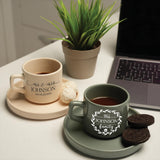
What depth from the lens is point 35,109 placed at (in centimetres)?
56

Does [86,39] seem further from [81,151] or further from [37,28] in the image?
[37,28]

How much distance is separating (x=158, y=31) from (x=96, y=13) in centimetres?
23

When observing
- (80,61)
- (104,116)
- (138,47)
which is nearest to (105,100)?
(104,116)

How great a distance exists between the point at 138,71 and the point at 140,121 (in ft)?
0.90

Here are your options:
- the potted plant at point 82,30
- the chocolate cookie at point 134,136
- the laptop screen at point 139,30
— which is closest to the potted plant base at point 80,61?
the potted plant at point 82,30

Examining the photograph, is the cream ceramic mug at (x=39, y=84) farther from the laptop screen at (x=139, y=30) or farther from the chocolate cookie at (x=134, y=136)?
the laptop screen at (x=139, y=30)

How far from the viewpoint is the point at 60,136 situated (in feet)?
1.70

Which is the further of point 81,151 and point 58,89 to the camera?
point 58,89

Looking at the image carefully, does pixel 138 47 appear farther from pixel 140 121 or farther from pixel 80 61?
pixel 140 121

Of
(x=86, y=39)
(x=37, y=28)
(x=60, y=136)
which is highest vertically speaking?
(x=86, y=39)

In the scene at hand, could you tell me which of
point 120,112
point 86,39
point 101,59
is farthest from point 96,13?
point 120,112

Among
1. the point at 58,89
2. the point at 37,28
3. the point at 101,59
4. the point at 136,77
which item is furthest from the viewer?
the point at 37,28

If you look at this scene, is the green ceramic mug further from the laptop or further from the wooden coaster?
the laptop

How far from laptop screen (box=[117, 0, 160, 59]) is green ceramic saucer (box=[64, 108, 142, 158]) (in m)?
0.40
